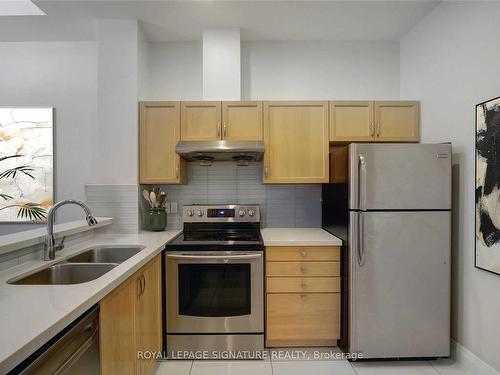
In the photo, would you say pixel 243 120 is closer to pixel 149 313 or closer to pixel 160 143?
pixel 160 143

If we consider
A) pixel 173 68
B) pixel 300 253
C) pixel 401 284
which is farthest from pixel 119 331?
pixel 173 68

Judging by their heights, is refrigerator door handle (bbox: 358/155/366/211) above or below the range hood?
below

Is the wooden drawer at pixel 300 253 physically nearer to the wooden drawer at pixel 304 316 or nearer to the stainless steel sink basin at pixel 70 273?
the wooden drawer at pixel 304 316

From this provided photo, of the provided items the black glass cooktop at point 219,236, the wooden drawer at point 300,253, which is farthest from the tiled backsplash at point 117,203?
the wooden drawer at point 300,253

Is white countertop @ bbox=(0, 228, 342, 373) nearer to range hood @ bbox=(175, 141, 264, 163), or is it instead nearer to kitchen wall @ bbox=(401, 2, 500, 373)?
range hood @ bbox=(175, 141, 264, 163)

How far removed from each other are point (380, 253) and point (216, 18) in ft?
7.76

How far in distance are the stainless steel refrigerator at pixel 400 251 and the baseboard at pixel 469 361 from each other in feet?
0.38

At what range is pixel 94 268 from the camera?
166 cm

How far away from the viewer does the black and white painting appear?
5.73ft

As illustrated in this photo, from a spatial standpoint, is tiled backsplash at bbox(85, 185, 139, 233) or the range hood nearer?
the range hood

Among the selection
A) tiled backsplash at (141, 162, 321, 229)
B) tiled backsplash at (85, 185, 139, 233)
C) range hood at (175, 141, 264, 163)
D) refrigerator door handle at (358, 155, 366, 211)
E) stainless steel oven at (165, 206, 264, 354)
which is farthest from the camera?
tiled backsplash at (141, 162, 321, 229)

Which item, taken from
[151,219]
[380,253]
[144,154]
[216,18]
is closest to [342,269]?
[380,253]

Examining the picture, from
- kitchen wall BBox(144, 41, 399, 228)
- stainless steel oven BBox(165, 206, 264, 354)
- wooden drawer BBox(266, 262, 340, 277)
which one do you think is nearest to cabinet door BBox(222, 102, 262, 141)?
kitchen wall BBox(144, 41, 399, 228)

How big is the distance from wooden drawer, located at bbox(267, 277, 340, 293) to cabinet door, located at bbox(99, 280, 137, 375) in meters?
1.07
